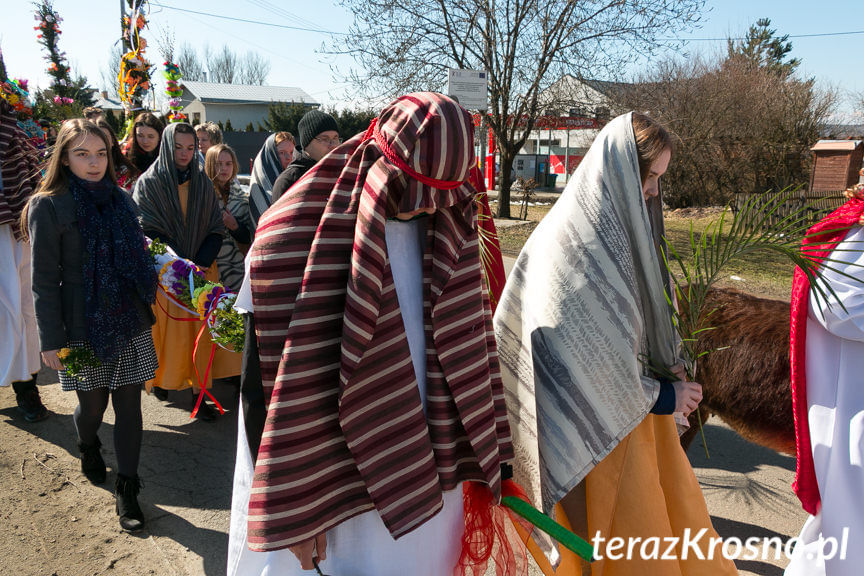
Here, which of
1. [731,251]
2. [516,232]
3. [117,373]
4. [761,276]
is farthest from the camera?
[516,232]

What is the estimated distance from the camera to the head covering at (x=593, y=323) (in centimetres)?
193

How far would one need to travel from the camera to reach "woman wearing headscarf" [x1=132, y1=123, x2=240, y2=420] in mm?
4082

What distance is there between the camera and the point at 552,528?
160 centimetres

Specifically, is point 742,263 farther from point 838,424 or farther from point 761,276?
point 838,424

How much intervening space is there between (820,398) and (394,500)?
1843 mm

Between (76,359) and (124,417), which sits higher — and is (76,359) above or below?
above

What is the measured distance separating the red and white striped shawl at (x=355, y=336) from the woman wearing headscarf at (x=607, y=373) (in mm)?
524

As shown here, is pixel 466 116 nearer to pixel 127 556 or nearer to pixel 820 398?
pixel 820 398

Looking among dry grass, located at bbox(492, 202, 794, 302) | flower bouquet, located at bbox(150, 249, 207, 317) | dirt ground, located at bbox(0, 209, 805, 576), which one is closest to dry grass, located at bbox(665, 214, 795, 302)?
dry grass, located at bbox(492, 202, 794, 302)

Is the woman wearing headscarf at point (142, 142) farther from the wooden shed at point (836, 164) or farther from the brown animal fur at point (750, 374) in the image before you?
the wooden shed at point (836, 164)

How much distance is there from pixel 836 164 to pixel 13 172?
1174cm

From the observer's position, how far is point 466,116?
59.6 inches

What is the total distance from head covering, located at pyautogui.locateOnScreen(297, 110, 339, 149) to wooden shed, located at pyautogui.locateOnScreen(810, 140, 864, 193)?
9.86m

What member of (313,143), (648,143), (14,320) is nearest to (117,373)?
(313,143)
